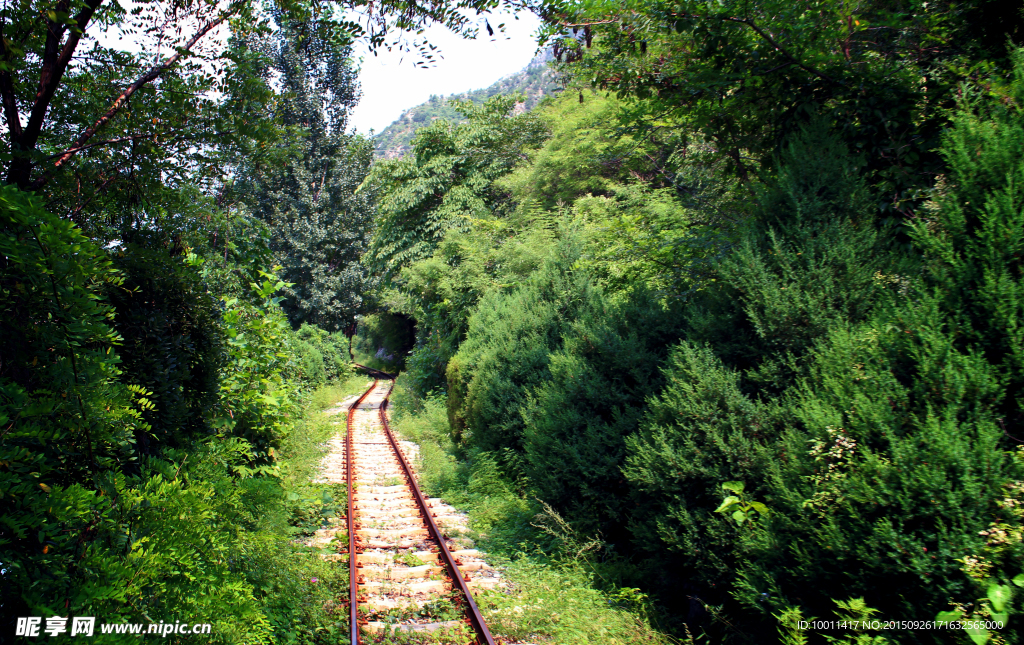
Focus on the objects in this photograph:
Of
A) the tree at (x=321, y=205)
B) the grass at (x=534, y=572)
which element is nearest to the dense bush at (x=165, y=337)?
the grass at (x=534, y=572)

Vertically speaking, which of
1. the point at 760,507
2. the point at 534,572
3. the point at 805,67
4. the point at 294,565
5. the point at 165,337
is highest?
the point at 805,67

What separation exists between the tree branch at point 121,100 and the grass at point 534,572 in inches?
224

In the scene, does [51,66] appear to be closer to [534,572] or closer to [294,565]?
[294,565]

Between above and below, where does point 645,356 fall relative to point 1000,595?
above

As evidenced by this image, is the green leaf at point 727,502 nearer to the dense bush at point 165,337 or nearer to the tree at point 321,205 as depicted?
the dense bush at point 165,337

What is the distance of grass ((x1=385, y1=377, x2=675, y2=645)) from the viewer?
542cm

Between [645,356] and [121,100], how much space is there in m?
6.42

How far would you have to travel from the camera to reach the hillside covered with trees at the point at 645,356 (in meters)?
3.41

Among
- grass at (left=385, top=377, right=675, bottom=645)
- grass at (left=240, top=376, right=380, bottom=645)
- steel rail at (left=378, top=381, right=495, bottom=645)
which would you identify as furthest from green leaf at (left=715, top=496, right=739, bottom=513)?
grass at (left=240, top=376, right=380, bottom=645)

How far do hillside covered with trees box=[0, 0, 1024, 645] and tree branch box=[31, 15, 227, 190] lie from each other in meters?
0.06

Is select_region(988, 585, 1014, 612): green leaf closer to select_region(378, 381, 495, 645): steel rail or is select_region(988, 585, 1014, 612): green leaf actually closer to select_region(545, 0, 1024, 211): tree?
select_region(545, 0, 1024, 211): tree

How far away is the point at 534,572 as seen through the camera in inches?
266

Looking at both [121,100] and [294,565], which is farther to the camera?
[294,565]

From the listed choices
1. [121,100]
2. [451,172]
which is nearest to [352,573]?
[121,100]
